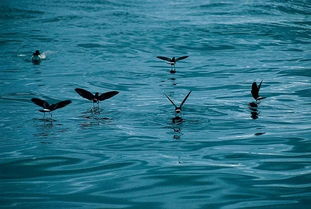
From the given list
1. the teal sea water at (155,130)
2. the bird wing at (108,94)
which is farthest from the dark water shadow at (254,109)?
the bird wing at (108,94)

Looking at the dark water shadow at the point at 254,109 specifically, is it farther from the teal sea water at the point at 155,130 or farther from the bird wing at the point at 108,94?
the bird wing at the point at 108,94

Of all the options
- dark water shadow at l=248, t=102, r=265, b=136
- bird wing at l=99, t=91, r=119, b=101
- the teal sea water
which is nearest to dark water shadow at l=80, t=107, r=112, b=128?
the teal sea water

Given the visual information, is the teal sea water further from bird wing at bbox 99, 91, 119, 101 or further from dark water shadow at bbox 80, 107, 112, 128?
bird wing at bbox 99, 91, 119, 101

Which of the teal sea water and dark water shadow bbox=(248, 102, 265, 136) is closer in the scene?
the teal sea water

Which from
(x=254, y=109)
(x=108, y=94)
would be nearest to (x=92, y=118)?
(x=108, y=94)

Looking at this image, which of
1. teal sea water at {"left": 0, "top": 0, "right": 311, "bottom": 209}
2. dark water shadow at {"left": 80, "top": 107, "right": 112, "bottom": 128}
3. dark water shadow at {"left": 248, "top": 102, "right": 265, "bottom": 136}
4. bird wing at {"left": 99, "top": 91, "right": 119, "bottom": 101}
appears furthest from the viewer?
dark water shadow at {"left": 248, "top": 102, "right": 265, "bottom": 136}

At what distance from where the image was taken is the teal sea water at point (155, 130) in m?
2.67

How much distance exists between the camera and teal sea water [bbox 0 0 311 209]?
2668 millimetres

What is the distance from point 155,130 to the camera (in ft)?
14.0

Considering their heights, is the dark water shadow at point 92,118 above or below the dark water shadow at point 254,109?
below

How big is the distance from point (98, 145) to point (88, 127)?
64 centimetres

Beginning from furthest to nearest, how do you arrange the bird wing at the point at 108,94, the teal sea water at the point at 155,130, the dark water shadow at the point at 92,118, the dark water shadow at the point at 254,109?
the dark water shadow at the point at 254,109 → the bird wing at the point at 108,94 → the dark water shadow at the point at 92,118 → the teal sea water at the point at 155,130

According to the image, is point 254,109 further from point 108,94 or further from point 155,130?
point 108,94

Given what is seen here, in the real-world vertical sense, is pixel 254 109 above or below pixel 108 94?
below
